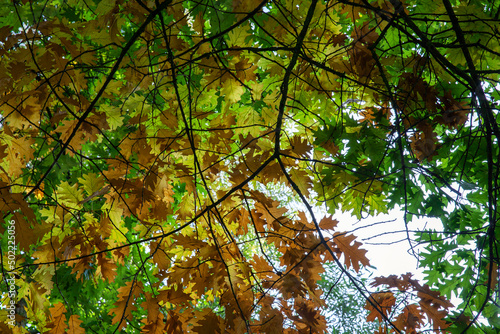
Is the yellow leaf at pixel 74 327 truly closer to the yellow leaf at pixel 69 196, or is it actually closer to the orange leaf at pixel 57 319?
the orange leaf at pixel 57 319

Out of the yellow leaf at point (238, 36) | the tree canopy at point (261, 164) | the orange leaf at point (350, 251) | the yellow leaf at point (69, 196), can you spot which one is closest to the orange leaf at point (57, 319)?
the tree canopy at point (261, 164)

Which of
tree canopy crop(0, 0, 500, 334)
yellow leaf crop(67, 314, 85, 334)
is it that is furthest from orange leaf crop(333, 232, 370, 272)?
yellow leaf crop(67, 314, 85, 334)

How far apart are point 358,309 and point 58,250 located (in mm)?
8875

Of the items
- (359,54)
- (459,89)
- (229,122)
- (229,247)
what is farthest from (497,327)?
(229,122)

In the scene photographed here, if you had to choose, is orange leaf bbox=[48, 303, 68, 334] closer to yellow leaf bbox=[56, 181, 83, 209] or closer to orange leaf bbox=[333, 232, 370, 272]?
yellow leaf bbox=[56, 181, 83, 209]

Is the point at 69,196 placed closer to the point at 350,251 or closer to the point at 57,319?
the point at 57,319

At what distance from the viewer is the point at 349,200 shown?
8.37ft

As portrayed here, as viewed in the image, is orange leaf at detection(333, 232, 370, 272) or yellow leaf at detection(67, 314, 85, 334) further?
yellow leaf at detection(67, 314, 85, 334)

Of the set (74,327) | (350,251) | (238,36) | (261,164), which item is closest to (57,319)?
(74,327)

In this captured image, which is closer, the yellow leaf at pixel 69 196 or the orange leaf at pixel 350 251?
the orange leaf at pixel 350 251

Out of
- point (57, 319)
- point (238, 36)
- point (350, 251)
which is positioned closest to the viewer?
point (350, 251)

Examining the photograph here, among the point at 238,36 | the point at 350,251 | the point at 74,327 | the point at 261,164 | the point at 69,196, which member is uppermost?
the point at 238,36

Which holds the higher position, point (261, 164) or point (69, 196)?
point (261, 164)

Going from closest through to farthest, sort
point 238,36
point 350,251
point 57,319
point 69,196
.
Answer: point 350,251 < point 57,319 < point 69,196 < point 238,36
